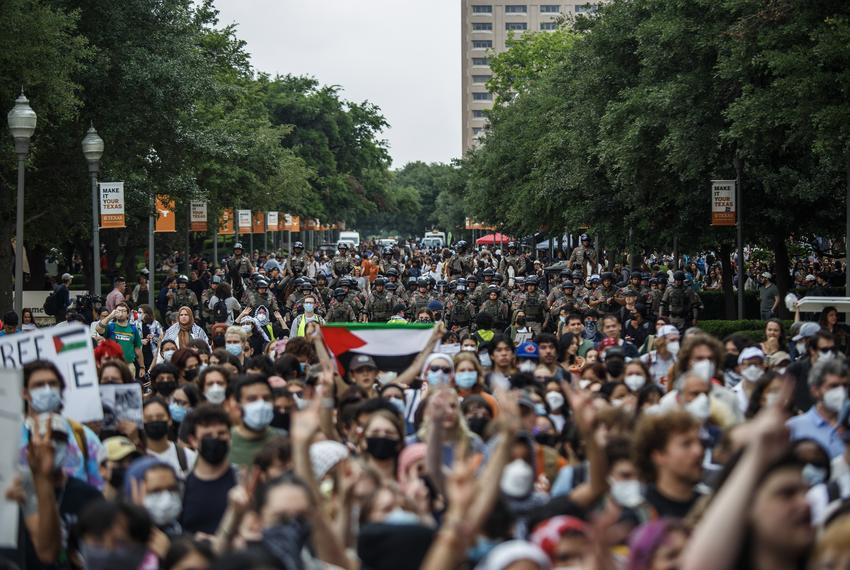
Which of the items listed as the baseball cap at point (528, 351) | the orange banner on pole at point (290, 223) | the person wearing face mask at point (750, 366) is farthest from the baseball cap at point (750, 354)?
the orange banner on pole at point (290, 223)

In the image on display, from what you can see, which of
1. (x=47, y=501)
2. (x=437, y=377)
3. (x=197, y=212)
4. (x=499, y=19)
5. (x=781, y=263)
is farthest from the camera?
(x=499, y=19)

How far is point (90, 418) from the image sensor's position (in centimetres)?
960

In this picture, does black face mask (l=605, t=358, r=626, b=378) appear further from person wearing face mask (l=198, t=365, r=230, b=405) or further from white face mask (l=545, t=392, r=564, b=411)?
person wearing face mask (l=198, t=365, r=230, b=405)

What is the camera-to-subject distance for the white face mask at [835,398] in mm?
9172

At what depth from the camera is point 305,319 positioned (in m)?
20.8

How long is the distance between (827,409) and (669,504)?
3135mm

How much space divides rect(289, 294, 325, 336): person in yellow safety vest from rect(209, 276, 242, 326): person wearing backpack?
9.64 feet

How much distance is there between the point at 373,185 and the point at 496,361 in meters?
91.7

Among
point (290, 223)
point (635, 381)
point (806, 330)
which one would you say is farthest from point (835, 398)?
point (290, 223)

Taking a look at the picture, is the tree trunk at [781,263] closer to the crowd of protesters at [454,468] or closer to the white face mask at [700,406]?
the crowd of protesters at [454,468]

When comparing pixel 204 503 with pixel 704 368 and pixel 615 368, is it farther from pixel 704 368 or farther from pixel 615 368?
pixel 615 368

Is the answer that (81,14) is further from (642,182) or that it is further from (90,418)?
(90,418)

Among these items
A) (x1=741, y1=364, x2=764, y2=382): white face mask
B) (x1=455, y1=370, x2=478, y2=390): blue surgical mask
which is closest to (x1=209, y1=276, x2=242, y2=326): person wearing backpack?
(x1=741, y1=364, x2=764, y2=382): white face mask

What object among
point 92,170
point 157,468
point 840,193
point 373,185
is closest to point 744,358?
point 157,468
